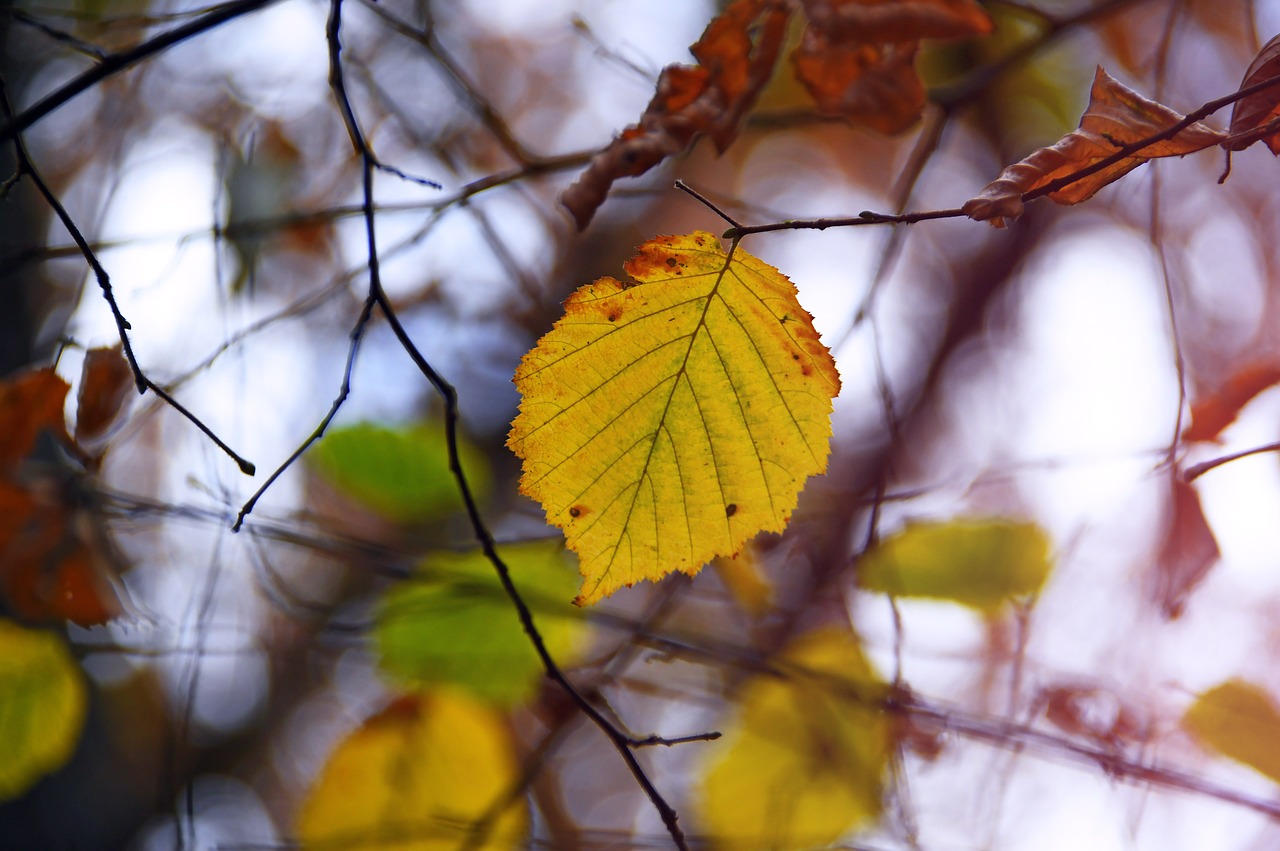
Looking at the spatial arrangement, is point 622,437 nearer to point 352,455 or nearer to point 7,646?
point 352,455

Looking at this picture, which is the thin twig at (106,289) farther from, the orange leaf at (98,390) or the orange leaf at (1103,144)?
the orange leaf at (1103,144)

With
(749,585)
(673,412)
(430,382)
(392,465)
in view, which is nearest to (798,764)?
(749,585)

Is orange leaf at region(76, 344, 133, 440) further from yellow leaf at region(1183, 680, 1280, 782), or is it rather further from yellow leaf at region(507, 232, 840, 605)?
yellow leaf at region(1183, 680, 1280, 782)

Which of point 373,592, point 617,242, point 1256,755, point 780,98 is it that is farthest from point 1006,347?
point 373,592

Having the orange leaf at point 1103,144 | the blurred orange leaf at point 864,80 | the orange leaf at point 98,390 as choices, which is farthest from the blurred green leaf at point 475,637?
the orange leaf at point 1103,144

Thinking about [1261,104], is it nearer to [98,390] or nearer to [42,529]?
[98,390]

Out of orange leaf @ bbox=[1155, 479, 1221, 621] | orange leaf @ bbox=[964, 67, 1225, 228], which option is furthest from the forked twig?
orange leaf @ bbox=[1155, 479, 1221, 621]
